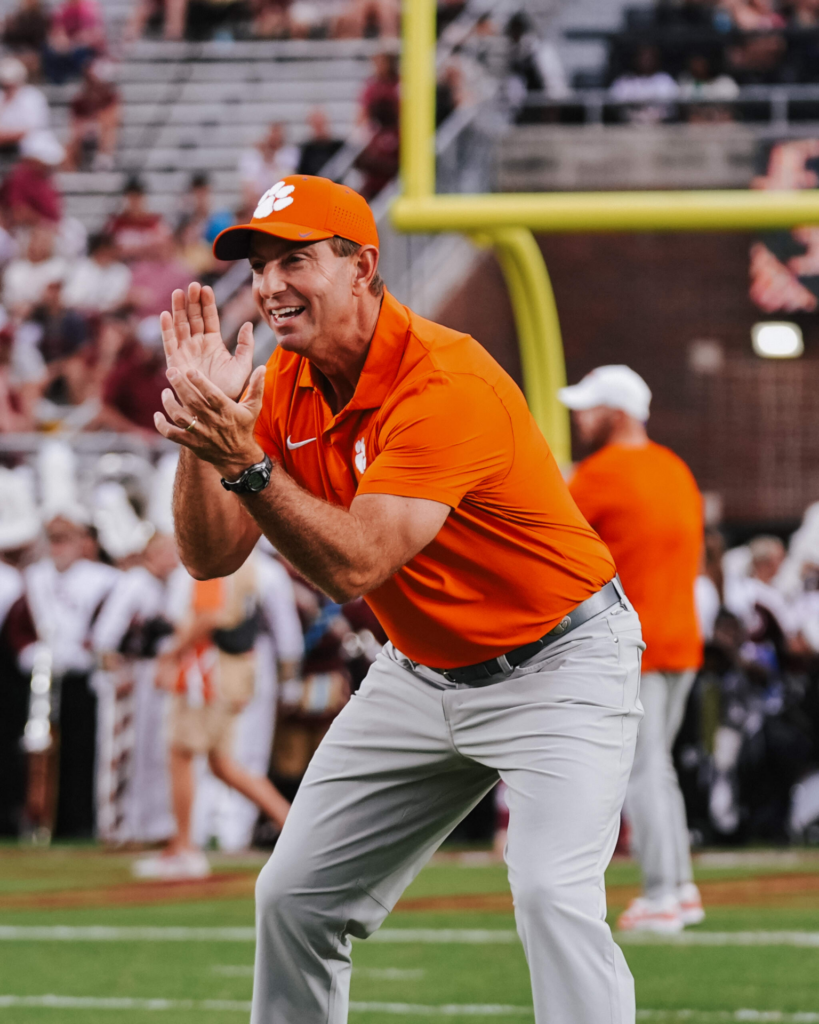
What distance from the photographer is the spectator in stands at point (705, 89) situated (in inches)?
501

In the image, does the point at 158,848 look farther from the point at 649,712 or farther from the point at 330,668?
the point at 649,712

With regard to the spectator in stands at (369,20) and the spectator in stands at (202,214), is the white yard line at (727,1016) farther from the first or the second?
the spectator in stands at (369,20)

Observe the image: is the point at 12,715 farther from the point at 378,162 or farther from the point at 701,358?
the point at 701,358

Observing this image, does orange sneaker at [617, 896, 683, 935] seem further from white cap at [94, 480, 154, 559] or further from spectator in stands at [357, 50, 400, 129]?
spectator in stands at [357, 50, 400, 129]

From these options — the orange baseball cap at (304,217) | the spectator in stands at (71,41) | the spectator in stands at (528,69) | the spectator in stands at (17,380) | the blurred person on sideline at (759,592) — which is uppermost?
the spectator in stands at (71,41)

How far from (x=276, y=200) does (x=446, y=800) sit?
4.56 feet

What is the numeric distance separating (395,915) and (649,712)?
1542mm

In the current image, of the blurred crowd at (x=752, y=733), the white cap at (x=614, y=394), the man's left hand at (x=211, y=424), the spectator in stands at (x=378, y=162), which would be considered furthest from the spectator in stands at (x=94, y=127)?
the man's left hand at (x=211, y=424)

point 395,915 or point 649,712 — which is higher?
point 649,712

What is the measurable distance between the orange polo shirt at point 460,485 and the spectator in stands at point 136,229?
461 inches

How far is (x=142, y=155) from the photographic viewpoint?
17781 mm

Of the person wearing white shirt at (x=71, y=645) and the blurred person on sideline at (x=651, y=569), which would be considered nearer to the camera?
the blurred person on sideline at (x=651, y=569)

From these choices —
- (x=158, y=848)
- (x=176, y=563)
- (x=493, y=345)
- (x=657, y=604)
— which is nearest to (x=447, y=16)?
(x=493, y=345)

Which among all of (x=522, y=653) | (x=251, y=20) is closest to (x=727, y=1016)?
(x=522, y=653)
